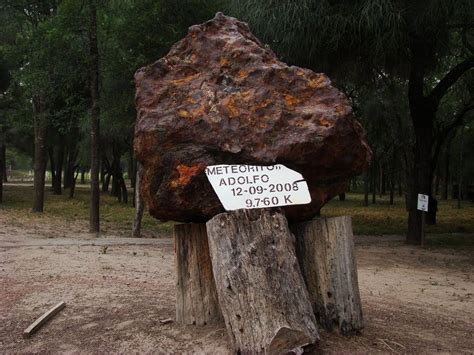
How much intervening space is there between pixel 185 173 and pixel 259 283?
3.44 feet

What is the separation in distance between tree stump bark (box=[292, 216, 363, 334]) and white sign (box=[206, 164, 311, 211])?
36cm

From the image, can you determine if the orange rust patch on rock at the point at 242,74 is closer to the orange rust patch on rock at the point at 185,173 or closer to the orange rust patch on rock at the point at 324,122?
the orange rust patch on rock at the point at 324,122

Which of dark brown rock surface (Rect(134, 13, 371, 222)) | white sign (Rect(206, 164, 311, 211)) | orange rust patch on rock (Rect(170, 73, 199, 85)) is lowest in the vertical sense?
white sign (Rect(206, 164, 311, 211))

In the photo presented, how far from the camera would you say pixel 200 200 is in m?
4.38

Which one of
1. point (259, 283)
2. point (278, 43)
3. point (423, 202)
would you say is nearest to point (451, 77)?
point (423, 202)

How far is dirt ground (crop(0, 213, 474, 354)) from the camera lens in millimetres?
4516

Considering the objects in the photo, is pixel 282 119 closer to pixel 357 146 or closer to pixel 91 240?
pixel 357 146

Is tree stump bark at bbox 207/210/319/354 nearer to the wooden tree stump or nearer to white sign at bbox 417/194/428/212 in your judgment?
the wooden tree stump

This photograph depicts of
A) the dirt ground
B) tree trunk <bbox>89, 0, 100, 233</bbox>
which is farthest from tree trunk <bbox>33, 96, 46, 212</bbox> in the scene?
the dirt ground

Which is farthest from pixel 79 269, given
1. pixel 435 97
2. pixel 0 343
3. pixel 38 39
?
pixel 435 97

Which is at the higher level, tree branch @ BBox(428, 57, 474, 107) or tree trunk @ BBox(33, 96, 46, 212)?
tree branch @ BBox(428, 57, 474, 107)

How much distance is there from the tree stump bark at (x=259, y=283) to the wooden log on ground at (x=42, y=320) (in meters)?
1.89

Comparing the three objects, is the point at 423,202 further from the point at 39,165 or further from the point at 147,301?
the point at 39,165

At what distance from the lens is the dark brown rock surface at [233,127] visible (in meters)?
4.39
